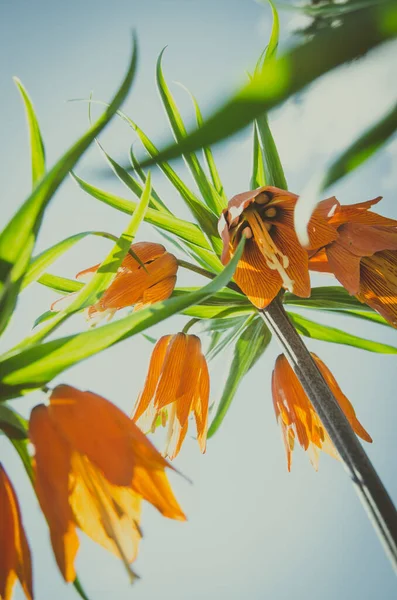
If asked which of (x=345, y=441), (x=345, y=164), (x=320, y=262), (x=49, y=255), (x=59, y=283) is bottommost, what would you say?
(x=345, y=441)

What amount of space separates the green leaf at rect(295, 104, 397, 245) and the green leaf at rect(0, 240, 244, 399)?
327 millimetres

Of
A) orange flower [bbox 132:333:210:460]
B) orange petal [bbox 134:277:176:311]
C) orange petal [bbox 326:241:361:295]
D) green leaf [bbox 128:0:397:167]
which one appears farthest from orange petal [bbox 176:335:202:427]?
green leaf [bbox 128:0:397:167]

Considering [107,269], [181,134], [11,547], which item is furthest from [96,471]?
[181,134]

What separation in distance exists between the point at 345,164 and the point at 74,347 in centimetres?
49

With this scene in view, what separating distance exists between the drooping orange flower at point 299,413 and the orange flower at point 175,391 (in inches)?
8.4

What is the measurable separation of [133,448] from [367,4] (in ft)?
2.19

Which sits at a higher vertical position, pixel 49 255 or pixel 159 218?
pixel 159 218

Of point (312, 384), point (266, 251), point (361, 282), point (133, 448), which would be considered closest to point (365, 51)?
point (133, 448)

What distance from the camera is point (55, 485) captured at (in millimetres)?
818

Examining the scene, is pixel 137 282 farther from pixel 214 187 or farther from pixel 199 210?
pixel 214 187

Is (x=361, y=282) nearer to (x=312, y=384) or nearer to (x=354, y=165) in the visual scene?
(x=312, y=384)

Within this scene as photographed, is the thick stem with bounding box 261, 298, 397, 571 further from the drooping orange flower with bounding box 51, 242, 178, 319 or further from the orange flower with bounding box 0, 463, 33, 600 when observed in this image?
the orange flower with bounding box 0, 463, 33, 600

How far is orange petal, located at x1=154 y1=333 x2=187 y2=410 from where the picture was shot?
1274mm

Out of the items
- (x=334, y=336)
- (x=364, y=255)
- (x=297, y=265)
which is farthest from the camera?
(x=334, y=336)
